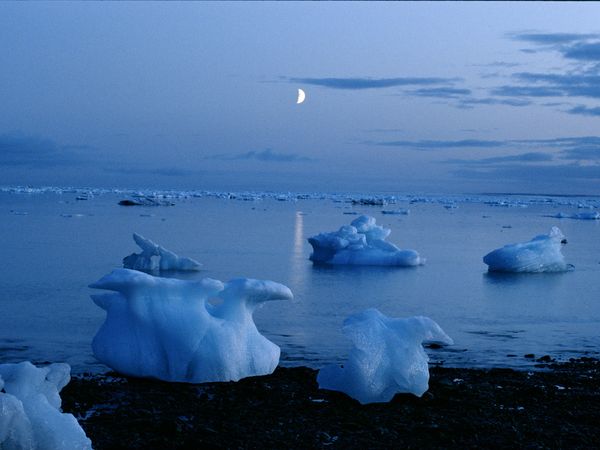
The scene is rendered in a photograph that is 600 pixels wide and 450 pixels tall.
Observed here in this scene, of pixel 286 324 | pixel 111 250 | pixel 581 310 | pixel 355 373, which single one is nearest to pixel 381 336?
pixel 355 373

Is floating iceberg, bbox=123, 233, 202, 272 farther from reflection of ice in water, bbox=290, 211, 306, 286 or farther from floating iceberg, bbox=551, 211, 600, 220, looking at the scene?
floating iceberg, bbox=551, 211, 600, 220

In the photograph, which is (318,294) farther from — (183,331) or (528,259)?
(183,331)

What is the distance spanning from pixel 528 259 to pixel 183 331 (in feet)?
36.8

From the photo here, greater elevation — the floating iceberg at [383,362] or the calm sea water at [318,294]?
the floating iceberg at [383,362]

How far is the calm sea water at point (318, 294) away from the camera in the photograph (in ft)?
28.6

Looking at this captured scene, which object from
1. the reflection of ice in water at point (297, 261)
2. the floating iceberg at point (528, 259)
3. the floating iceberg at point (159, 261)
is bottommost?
the reflection of ice in water at point (297, 261)

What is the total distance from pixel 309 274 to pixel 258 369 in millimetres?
8614

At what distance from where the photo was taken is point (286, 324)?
32.9 feet

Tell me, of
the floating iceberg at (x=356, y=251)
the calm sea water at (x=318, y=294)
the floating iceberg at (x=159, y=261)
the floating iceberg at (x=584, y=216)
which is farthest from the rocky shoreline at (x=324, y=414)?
the floating iceberg at (x=584, y=216)

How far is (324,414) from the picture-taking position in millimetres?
6035

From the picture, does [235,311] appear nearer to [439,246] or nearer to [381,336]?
[381,336]

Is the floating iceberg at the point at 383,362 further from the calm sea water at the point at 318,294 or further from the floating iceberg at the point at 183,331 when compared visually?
the calm sea water at the point at 318,294

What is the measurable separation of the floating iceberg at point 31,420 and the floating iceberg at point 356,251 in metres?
12.9

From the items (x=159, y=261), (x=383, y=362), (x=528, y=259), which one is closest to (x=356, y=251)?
(x=528, y=259)
